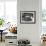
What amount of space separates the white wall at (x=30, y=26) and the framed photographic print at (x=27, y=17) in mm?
120

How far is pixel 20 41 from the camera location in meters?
5.42

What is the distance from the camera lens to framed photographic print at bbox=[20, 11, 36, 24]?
5513 mm

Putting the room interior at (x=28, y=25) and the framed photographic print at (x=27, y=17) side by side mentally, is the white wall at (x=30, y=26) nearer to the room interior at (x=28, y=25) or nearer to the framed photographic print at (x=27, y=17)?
the room interior at (x=28, y=25)

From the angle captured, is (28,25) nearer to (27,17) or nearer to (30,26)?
(30,26)

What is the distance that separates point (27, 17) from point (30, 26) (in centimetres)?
38

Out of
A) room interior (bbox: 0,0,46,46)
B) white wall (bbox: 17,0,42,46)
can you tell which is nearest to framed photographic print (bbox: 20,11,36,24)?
room interior (bbox: 0,0,46,46)

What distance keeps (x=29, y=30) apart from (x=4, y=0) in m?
2.70

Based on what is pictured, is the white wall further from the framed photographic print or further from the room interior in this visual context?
the framed photographic print

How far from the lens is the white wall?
547 cm

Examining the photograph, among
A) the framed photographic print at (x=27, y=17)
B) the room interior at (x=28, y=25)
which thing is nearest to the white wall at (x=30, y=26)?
the room interior at (x=28, y=25)

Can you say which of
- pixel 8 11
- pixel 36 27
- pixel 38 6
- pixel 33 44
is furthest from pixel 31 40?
pixel 8 11

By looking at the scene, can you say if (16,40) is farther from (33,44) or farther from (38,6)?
(38,6)

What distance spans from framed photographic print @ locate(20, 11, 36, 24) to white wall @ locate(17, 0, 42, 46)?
0.12 m

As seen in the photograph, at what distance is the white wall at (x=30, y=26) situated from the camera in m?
5.47
